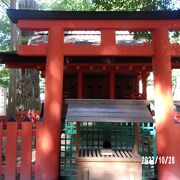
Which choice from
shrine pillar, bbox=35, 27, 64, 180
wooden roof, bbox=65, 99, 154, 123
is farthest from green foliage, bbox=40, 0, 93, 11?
wooden roof, bbox=65, 99, 154, 123

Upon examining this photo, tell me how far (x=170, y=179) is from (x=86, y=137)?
220 cm

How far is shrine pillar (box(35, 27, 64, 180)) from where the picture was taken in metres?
4.86

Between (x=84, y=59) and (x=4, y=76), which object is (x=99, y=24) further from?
(x=4, y=76)

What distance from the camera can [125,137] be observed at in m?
5.99

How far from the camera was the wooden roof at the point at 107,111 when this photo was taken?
14.6ft

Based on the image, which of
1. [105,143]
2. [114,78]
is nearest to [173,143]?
[105,143]

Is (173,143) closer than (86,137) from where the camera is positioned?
Yes

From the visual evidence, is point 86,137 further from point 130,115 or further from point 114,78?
point 114,78

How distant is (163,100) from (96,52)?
1.62 m

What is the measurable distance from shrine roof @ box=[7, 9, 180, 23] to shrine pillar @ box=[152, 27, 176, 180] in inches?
11.6

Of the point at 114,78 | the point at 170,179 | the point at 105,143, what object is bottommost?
the point at 170,179

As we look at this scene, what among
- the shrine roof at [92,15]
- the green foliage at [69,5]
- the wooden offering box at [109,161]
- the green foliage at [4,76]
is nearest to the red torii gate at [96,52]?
the shrine roof at [92,15]

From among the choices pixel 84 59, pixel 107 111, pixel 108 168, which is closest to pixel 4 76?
pixel 84 59

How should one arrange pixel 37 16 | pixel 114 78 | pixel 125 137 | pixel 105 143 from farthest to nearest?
pixel 114 78, pixel 125 137, pixel 105 143, pixel 37 16
